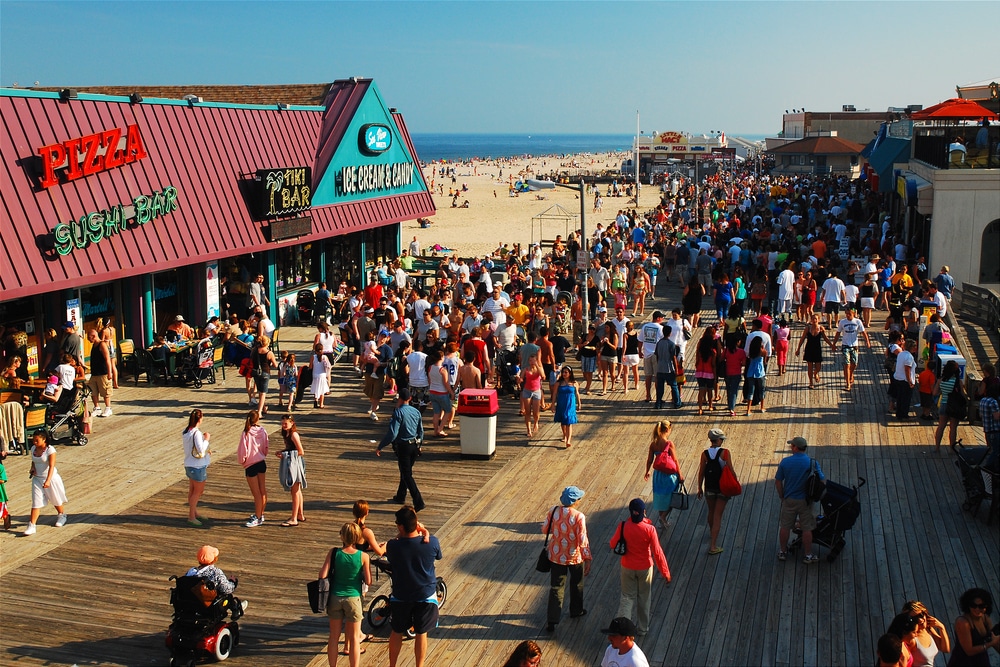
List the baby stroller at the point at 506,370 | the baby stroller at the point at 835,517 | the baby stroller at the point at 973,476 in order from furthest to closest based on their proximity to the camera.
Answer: the baby stroller at the point at 506,370
the baby stroller at the point at 973,476
the baby stroller at the point at 835,517

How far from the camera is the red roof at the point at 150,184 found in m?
16.0

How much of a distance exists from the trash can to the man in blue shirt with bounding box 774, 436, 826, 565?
188 inches

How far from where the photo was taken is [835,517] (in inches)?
408

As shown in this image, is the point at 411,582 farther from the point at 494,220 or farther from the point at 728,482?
the point at 494,220

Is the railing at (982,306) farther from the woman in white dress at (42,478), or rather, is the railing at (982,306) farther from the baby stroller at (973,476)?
the woman in white dress at (42,478)

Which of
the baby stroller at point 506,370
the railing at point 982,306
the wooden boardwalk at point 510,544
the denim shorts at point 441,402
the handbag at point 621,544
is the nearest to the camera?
the handbag at point 621,544

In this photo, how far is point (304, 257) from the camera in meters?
26.2

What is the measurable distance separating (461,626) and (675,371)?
8.03 meters

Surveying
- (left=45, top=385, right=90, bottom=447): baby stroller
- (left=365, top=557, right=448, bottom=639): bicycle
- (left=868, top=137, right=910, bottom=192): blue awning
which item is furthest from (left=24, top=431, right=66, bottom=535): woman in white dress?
(left=868, top=137, right=910, bottom=192): blue awning

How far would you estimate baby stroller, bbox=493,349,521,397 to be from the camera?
17625 mm

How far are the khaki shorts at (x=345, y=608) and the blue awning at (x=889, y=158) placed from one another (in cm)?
3084

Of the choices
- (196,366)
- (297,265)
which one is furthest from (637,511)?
(297,265)

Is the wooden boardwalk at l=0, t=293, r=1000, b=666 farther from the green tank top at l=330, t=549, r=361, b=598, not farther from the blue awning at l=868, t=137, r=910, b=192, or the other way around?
the blue awning at l=868, t=137, r=910, b=192

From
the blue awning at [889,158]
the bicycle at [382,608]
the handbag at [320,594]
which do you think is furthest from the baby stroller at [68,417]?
the blue awning at [889,158]
